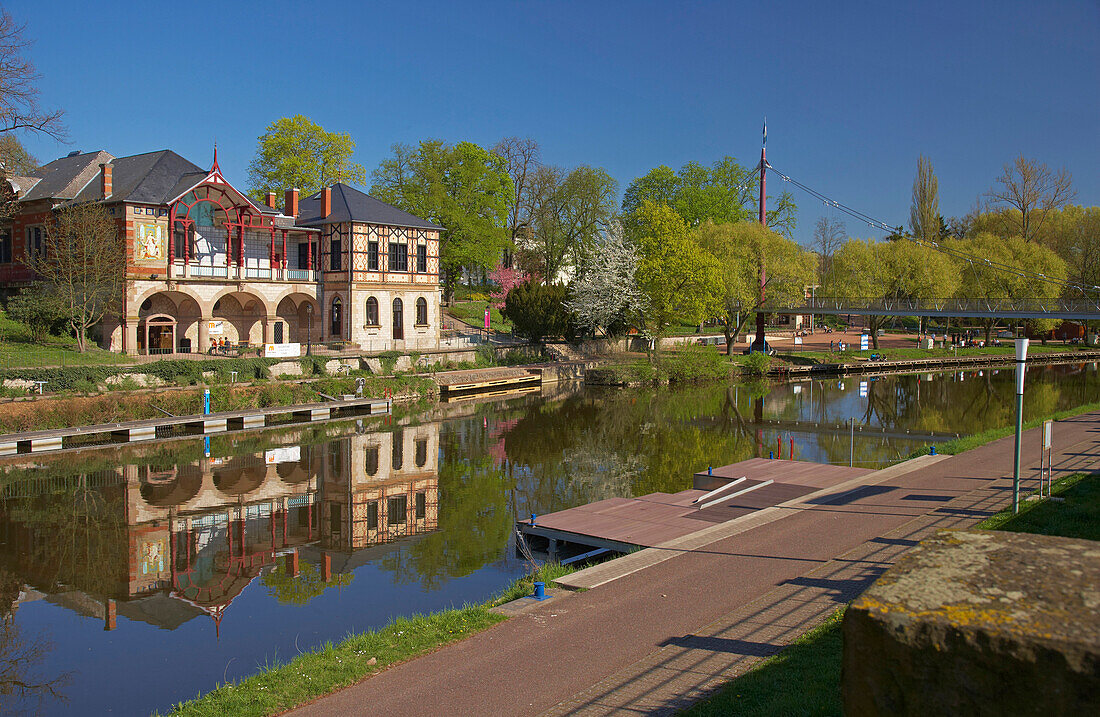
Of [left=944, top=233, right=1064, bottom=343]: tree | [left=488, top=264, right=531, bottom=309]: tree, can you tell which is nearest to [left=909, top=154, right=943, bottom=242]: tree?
[left=944, top=233, right=1064, bottom=343]: tree

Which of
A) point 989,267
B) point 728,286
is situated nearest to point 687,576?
point 728,286

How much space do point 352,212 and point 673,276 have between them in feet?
58.6

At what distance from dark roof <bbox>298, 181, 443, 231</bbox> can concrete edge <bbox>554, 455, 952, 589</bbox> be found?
3101 cm

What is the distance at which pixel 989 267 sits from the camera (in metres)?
58.8

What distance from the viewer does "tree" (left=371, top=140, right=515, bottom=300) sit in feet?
176

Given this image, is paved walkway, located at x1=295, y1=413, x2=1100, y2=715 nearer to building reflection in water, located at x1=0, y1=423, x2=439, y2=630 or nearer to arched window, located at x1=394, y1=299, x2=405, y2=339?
building reflection in water, located at x1=0, y1=423, x2=439, y2=630

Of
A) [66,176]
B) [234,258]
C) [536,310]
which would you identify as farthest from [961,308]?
[66,176]

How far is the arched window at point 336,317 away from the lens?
142ft

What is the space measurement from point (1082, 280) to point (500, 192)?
43.0m

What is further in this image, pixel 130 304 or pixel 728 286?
pixel 728 286

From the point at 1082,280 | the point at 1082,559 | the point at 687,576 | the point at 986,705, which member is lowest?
the point at 687,576

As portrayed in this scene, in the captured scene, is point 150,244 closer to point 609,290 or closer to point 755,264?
point 609,290

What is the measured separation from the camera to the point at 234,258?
1577 inches

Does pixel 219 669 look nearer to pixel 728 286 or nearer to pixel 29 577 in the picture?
pixel 29 577
